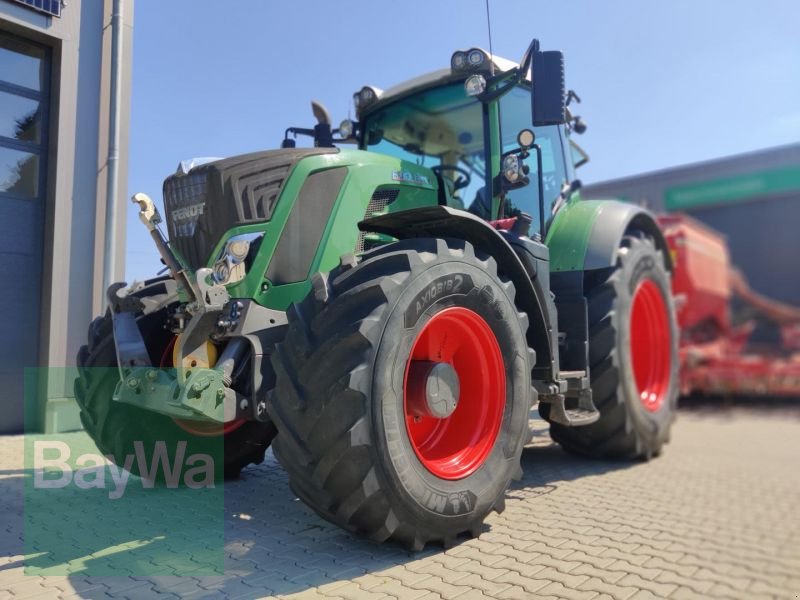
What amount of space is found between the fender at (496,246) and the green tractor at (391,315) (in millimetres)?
13

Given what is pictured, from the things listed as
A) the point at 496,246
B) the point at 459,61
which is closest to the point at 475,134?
the point at 459,61

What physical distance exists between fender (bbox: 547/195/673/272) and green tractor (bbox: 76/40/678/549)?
0.02 metres

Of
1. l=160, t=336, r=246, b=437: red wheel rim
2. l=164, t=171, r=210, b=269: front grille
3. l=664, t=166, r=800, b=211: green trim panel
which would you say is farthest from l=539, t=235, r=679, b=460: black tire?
l=664, t=166, r=800, b=211: green trim panel

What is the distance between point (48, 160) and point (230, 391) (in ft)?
16.0

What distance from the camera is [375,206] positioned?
11.0 feet

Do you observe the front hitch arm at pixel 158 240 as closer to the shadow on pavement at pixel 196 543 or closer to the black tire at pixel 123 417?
the black tire at pixel 123 417

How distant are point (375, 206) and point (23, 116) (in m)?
4.71

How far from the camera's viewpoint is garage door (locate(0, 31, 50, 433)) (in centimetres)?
579

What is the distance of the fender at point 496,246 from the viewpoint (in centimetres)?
307

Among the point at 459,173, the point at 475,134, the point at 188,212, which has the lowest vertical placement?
the point at 188,212

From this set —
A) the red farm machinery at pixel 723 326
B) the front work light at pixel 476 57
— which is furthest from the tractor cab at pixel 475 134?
the red farm machinery at pixel 723 326

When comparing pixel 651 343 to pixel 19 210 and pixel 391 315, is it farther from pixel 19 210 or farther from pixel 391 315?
pixel 19 210

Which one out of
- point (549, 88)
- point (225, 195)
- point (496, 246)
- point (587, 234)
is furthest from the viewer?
point (587, 234)

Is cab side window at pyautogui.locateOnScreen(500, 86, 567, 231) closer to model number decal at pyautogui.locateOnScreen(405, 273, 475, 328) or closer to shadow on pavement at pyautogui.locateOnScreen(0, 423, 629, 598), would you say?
model number decal at pyautogui.locateOnScreen(405, 273, 475, 328)
